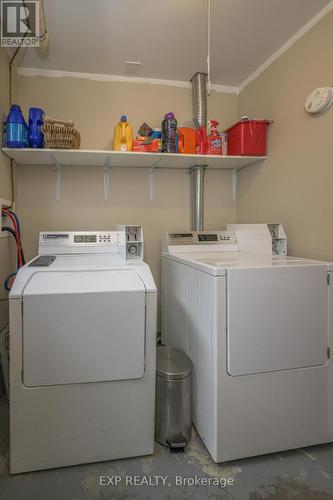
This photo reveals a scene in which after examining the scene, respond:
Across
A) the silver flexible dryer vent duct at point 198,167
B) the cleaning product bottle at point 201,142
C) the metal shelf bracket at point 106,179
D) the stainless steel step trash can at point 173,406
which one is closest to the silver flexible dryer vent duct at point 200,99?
the silver flexible dryer vent duct at point 198,167

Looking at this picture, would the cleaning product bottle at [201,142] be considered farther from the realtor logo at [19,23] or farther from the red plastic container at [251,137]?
the realtor logo at [19,23]

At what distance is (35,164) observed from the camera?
2545 millimetres

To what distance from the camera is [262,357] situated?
151cm

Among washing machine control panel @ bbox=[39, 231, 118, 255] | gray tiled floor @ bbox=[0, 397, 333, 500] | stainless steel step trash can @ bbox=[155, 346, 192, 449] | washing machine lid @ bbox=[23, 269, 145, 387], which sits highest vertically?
washing machine control panel @ bbox=[39, 231, 118, 255]

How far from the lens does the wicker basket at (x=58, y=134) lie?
207 centimetres

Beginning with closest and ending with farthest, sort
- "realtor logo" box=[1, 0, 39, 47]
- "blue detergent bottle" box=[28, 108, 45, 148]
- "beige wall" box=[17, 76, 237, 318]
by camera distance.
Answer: "realtor logo" box=[1, 0, 39, 47]
"blue detergent bottle" box=[28, 108, 45, 148]
"beige wall" box=[17, 76, 237, 318]

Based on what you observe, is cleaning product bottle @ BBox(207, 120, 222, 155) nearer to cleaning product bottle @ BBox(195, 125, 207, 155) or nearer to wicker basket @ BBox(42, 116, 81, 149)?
cleaning product bottle @ BBox(195, 125, 207, 155)

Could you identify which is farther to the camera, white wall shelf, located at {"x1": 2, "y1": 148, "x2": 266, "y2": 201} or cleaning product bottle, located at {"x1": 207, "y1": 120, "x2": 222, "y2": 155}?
cleaning product bottle, located at {"x1": 207, "y1": 120, "x2": 222, "y2": 155}

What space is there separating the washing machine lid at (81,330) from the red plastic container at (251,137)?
161 cm

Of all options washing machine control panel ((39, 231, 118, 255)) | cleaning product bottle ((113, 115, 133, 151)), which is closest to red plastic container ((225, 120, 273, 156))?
cleaning product bottle ((113, 115, 133, 151))

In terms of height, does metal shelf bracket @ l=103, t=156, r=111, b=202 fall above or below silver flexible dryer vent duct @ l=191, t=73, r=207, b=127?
below

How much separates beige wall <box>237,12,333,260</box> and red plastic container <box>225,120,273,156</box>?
8 centimetres

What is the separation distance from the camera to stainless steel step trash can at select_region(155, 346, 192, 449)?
1646 millimetres

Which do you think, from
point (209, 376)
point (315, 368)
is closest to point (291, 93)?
point (315, 368)
